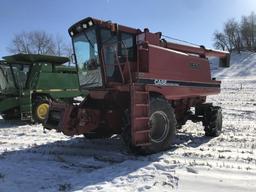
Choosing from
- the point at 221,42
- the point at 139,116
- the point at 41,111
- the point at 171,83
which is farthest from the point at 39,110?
the point at 221,42

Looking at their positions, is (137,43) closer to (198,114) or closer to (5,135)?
(198,114)

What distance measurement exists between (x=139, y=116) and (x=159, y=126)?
2.88ft

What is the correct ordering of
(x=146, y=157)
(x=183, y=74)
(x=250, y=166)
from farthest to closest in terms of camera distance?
1. (x=183, y=74)
2. (x=146, y=157)
3. (x=250, y=166)

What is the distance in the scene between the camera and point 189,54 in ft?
32.0

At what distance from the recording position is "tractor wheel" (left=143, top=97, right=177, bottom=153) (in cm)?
791

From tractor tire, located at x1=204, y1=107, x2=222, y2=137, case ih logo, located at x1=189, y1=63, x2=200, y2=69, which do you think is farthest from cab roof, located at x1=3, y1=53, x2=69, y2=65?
tractor tire, located at x1=204, y1=107, x2=222, y2=137

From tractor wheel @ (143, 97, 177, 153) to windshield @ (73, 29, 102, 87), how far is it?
137 centimetres

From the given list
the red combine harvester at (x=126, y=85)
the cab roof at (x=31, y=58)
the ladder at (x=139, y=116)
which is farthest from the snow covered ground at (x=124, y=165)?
the cab roof at (x=31, y=58)

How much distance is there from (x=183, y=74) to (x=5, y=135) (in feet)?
18.5

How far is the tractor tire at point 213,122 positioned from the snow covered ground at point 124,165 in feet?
0.74

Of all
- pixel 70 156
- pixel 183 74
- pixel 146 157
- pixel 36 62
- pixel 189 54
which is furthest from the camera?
pixel 36 62

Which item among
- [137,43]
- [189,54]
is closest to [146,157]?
[137,43]

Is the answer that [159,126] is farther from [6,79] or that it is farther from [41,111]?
[6,79]

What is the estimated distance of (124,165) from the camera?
270 inches
